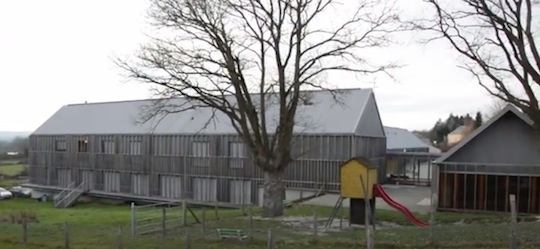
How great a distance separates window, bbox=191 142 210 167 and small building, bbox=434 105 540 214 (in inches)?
750

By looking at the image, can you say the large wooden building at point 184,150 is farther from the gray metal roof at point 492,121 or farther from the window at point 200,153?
the gray metal roof at point 492,121

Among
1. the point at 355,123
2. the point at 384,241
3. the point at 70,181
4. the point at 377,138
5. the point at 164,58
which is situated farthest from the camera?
the point at 70,181

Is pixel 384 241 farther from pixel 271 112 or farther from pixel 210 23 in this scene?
pixel 271 112

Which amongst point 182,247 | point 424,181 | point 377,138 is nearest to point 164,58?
point 182,247

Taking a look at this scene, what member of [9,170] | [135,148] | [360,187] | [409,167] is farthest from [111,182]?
[9,170]

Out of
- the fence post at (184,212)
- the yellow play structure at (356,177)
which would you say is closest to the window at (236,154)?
the fence post at (184,212)

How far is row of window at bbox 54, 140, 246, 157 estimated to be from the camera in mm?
Answer: 39812

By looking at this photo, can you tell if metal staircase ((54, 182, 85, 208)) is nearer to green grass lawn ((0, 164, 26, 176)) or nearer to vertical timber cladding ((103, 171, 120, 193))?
vertical timber cladding ((103, 171, 120, 193))

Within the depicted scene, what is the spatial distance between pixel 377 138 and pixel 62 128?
30.4 meters

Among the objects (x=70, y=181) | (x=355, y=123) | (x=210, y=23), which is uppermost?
(x=210, y=23)

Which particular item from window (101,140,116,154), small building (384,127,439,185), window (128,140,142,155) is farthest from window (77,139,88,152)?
small building (384,127,439,185)

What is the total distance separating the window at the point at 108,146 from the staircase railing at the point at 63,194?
15.1 feet

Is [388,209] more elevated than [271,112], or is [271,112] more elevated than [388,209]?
[271,112]

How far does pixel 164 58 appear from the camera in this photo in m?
23.8
